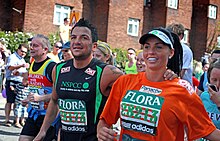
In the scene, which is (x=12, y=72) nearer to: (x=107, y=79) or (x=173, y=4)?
(x=107, y=79)

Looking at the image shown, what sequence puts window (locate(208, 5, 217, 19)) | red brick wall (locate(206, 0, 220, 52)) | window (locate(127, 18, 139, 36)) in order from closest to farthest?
window (locate(127, 18, 139, 36)), red brick wall (locate(206, 0, 220, 52)), window (locate(208, 5, 217, 19))

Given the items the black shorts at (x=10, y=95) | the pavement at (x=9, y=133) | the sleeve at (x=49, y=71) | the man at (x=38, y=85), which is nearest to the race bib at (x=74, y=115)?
the man at (x=38, y=85)

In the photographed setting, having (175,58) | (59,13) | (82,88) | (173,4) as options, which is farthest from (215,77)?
(173,4)

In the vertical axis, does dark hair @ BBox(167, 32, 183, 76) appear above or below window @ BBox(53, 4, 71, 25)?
below

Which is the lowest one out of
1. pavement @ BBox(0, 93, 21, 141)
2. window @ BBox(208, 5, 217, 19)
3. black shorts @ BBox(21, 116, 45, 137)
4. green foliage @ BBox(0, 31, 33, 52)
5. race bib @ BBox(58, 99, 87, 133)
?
pavement @ BBox(0, 93, 21, 141)

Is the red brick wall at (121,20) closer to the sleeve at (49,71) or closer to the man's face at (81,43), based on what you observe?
the sleeve at (49,71)

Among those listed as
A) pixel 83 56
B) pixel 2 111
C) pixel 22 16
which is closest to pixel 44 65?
pixel 83 56

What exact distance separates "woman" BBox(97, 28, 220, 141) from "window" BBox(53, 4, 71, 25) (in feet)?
70.3

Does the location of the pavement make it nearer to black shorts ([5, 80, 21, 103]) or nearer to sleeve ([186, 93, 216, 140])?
black shorts ([5, 80, 21, 103])

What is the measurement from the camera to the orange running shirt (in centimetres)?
293

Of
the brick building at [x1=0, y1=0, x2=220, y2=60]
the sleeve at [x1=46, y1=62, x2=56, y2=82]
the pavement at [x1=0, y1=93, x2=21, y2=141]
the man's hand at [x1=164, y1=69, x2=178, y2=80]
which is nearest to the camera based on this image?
the man's hand at [x1=164, y1=69, x2=178, y2=80]

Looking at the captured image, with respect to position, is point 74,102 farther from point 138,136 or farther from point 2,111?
point 2,111

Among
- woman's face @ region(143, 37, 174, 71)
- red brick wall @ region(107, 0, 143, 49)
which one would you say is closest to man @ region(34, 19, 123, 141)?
woman's face @ region(143, 37, 174, 71)

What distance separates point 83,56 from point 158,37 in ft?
4.00
